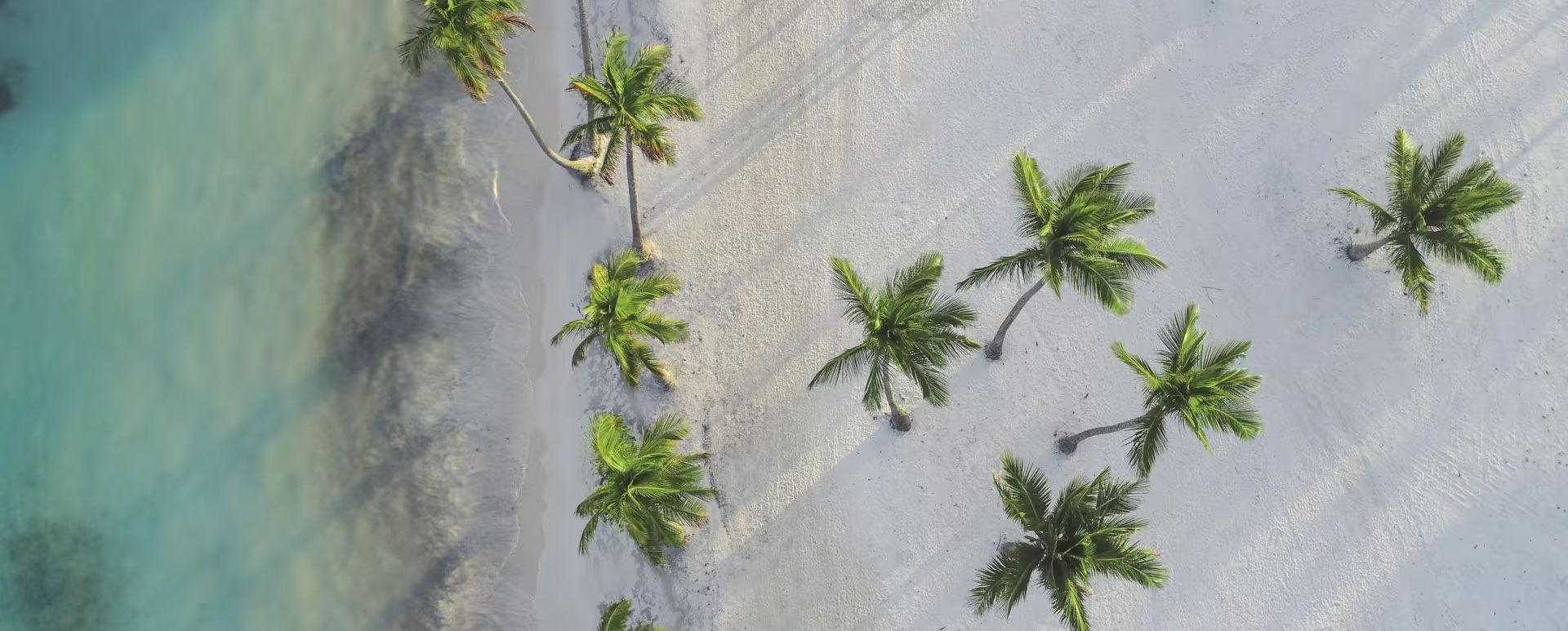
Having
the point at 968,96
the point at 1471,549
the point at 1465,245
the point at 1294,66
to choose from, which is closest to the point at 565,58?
the point at 968,96

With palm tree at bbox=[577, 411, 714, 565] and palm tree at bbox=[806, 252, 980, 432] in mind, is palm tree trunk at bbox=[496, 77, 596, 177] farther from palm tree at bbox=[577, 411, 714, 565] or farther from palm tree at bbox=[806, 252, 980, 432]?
palm tree at bbox=[806, 252, 980, 432]

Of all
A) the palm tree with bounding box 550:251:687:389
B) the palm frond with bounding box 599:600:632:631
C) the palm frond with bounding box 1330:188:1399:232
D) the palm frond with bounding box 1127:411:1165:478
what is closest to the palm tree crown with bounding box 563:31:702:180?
the palm tree with bounding box 550:251:687:389

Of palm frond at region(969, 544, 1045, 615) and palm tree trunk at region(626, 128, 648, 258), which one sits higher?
palm tree trunk at region(626, 128, 648, 258)

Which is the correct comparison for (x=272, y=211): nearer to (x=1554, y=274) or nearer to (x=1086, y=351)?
(x=1086, y=351)

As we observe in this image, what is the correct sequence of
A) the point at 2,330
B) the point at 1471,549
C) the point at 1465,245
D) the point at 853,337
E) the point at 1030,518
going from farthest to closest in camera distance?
the point at 2,330 → the point at 853,337 → the point at 1471,549 → the point at 1465,245 → the point at 1030,518

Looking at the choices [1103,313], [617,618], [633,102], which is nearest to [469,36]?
[633,102]

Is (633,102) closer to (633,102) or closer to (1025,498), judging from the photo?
(633,102)
